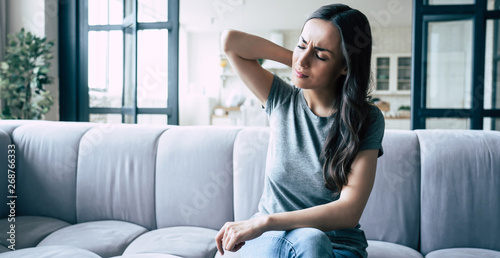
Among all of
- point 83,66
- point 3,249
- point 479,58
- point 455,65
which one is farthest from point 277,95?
point 83,66

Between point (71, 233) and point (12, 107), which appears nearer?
point (71, 233)

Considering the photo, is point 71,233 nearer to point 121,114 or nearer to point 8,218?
point 8,218

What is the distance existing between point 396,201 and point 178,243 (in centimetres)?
88

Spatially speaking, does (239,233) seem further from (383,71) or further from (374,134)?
(383,71)

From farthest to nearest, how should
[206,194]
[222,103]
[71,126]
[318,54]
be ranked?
[222,103]
[71,126]
[206,194]
[318,54]

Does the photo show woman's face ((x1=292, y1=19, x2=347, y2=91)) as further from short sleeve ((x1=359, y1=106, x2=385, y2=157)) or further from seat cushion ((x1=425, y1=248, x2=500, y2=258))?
seat cushion ((x1=425, y1=248, x2=500, y2=258))

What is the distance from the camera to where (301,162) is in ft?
3.38

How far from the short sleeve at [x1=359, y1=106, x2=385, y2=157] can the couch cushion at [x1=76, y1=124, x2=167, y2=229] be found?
42.1 inches

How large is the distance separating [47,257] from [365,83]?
1145 millimetres

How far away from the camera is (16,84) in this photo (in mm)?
2904

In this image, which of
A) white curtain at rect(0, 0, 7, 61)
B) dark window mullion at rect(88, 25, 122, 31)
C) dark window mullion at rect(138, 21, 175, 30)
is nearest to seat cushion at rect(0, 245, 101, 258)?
dark window mullion at rect(138, 21, 175, 30)

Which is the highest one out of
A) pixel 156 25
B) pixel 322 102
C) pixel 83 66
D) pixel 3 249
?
pixel 156 25

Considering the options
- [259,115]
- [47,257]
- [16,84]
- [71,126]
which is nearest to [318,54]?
[47,257]

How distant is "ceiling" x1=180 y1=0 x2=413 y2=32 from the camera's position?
22.7 ft
